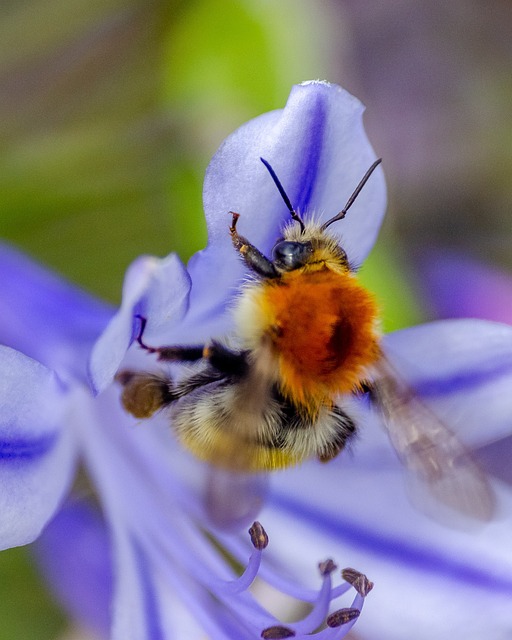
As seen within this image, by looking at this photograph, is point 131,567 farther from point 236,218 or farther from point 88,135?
point 88,135

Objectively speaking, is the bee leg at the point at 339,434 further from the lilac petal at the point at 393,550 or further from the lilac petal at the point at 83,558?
the lilac petal at the point at 83,558

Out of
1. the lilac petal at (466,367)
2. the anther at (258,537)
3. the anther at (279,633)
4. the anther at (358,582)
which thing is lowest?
the anther at (279,633)

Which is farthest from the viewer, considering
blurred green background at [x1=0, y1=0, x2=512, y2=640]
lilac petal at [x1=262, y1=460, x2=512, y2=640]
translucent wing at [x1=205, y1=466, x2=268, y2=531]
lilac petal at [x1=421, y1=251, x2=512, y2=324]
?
lilac petal at [x1=421, y1=251, x2=512, y2=324]

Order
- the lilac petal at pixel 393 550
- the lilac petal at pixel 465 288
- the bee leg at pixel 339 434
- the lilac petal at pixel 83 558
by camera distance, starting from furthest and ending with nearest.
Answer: the lilac petal at pixel 465 288, the lilac petal at pixel 83 558, the lilac petal at pixel 393 550, the bee leg at pixel 339 434

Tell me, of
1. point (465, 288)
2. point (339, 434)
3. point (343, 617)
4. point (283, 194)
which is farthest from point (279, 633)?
point (465, 288)

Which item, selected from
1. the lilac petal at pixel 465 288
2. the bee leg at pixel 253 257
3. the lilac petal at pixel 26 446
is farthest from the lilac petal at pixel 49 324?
the lilac petal at pixel 465 288

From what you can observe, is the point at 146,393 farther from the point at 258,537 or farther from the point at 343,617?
the point at 343,617

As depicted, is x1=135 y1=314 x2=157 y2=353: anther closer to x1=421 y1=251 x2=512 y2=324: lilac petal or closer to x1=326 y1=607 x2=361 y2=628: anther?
x1=326 y1=607 x2=361 y2=628: anther

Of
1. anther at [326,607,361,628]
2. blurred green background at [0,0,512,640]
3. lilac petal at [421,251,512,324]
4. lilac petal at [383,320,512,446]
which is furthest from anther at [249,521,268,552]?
lilac petal at [421,251,512,324]
